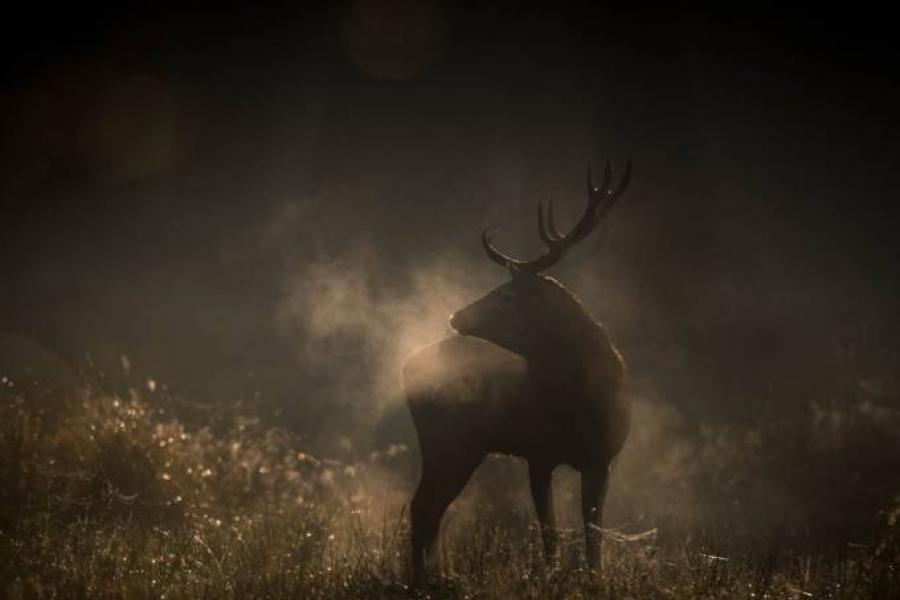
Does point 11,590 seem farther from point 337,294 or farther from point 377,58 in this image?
point 377,58

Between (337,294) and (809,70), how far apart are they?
1217 cm

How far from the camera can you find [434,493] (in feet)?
19.0

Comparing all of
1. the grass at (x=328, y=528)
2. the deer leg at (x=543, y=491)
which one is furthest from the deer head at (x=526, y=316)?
the grass at (x=328, y=528)

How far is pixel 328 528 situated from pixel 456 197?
12034mm

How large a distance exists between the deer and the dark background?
519 cm

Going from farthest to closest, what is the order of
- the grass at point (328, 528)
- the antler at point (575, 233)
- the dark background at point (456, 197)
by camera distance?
the dark background at point (456, 197) < the antler at point (575, 233) < the grass at point (328, 528)

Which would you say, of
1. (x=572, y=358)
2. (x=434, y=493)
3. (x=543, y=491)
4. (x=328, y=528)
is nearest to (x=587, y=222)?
(x=572, y=358)

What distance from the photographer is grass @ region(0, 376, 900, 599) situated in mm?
4941

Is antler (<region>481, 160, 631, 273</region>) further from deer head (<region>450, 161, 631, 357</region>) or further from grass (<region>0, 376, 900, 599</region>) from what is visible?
grass (<region>0, 376, 900, 599</region>)

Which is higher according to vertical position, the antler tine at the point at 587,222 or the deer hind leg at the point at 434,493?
the antler tine at the point at 587,222

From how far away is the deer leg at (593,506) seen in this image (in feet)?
18.3

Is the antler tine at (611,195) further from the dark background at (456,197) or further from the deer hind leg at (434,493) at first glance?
the dark background at (456,197)

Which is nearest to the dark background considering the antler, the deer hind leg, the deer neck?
the antler

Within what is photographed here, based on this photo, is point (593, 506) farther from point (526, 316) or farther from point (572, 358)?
point (526, 316)
